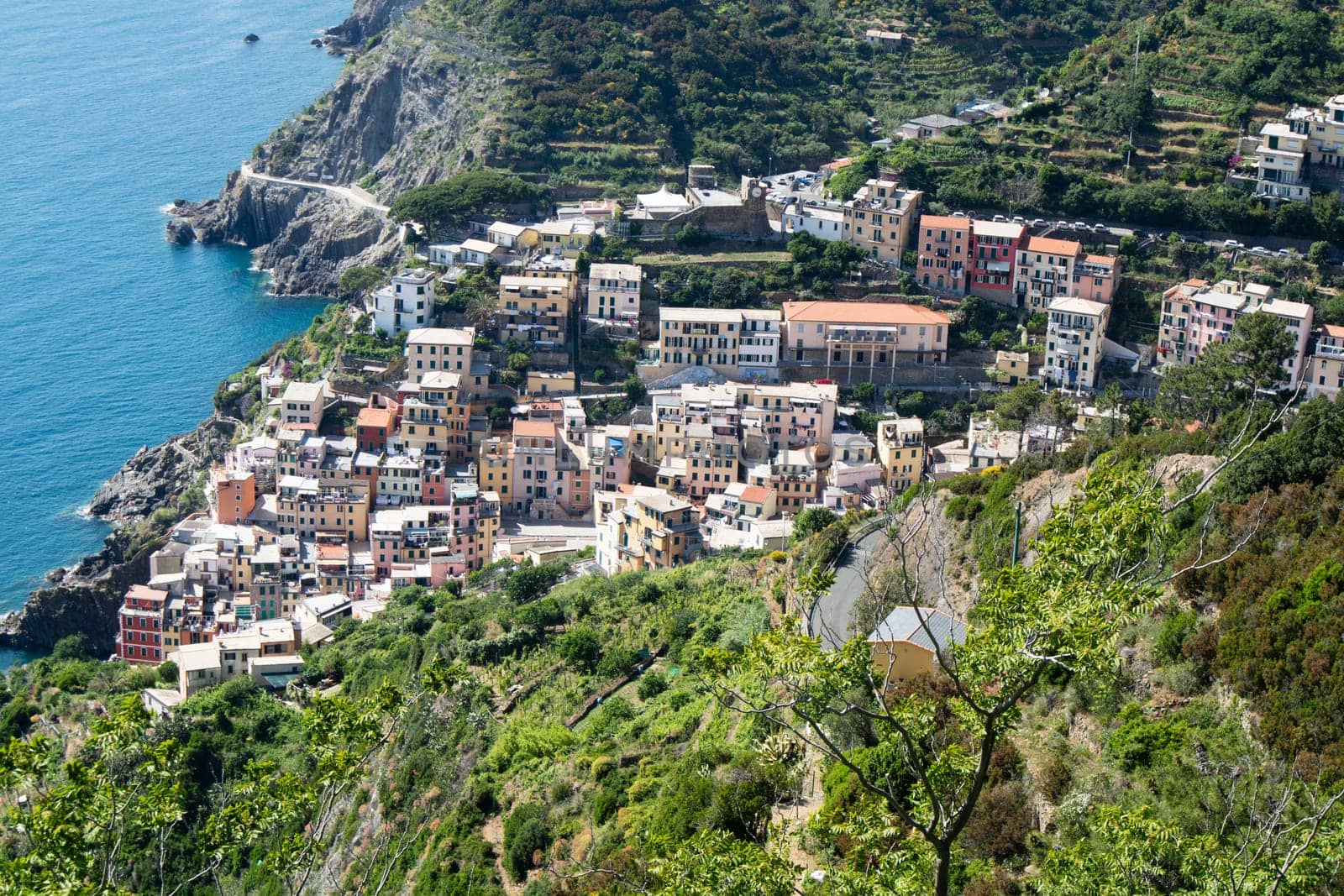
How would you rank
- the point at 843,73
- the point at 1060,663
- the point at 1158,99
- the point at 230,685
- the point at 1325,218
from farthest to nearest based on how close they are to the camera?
the point at 843,73 < the point at 1158,99 < the point at 1325,218 < the point at 230,685 < the point at 1060,663

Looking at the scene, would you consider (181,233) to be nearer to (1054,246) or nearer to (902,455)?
(1054,246)

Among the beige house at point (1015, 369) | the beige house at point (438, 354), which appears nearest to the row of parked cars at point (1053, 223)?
the beige house at point (1015, 369)

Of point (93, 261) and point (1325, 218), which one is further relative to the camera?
point (93, 261)

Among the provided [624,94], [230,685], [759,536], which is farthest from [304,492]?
[624,94]

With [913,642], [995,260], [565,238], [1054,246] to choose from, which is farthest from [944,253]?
[913,642]

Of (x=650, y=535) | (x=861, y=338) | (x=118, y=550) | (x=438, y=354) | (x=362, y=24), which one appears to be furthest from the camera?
(x=362, y=24)

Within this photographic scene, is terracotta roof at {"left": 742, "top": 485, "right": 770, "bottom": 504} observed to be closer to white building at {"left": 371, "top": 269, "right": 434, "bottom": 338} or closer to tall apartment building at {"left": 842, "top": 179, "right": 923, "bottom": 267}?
tall apartment building at {"left": 842, "top": 179, "right": 923, "bottom": 267}

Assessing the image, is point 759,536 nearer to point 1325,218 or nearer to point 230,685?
point 230,685

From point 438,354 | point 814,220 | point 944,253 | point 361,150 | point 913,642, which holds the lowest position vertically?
point 438,354
